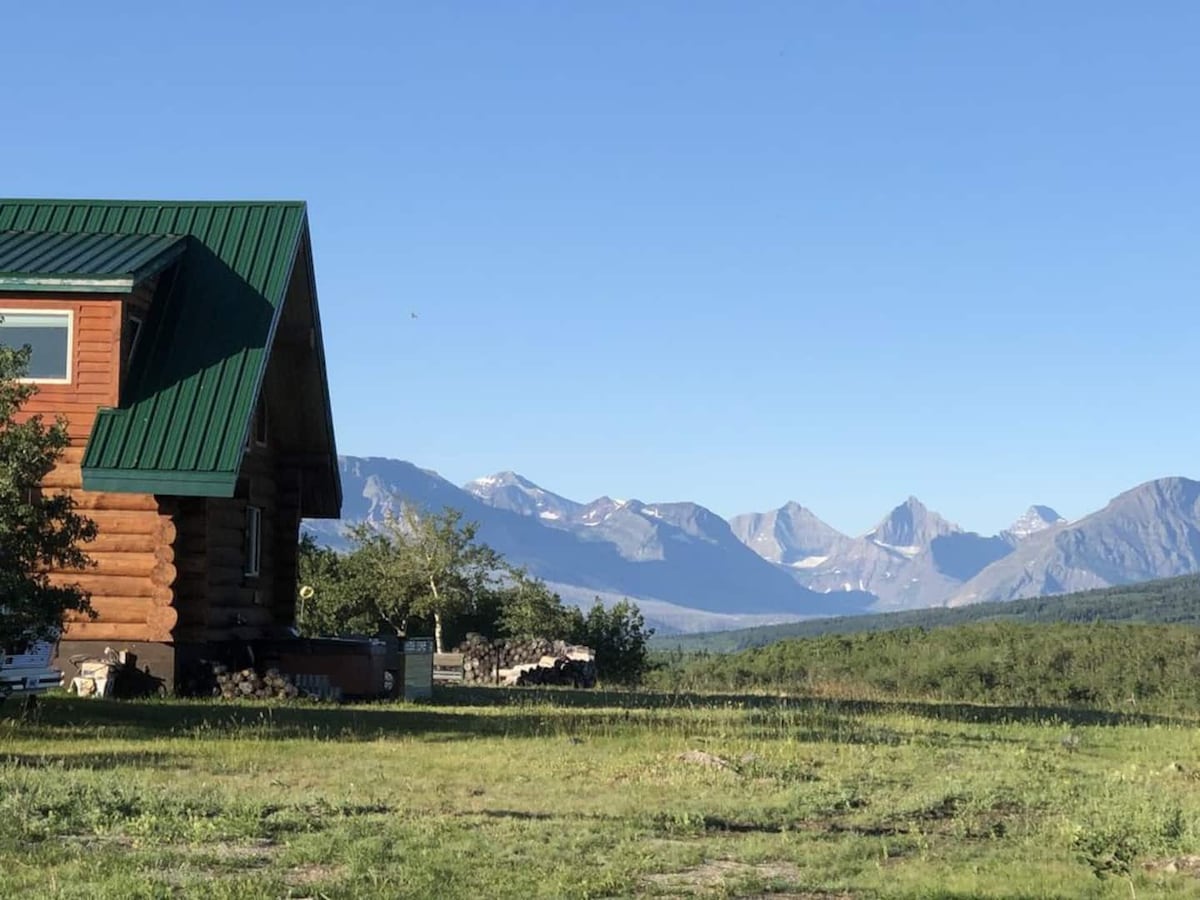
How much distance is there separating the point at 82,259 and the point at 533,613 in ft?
89.3

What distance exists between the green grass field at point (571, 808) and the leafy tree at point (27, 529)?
1479 mm

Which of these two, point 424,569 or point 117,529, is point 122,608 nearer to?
point 117,529

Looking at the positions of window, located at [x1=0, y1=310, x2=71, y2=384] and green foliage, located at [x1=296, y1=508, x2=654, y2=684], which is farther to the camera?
green foliage, located at [x1=296, y1=508, x2=654, y2=684]

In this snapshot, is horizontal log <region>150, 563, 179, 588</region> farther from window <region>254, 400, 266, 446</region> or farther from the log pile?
the log pile

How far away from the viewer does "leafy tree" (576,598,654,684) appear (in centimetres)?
5278

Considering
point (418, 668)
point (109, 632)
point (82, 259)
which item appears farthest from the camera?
point (418, 668)

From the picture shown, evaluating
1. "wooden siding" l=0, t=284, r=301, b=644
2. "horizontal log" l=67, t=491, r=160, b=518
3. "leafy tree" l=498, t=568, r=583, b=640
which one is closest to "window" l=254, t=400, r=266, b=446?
"wooden siding" l=0, t=284, r=301, b=644

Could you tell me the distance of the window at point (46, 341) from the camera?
86.4 ft

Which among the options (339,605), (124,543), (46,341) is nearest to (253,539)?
(124,543)

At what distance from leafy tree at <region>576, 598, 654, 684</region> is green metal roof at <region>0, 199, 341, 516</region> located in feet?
74.6

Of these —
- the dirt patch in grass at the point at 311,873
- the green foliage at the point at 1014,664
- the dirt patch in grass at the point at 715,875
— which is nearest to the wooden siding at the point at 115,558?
the dirt patch in grass at the point at 311,873

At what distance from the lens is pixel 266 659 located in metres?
28.8

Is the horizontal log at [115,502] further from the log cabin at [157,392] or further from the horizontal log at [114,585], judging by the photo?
the horizontal log at [114,585]

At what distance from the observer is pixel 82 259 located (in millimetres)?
27016
